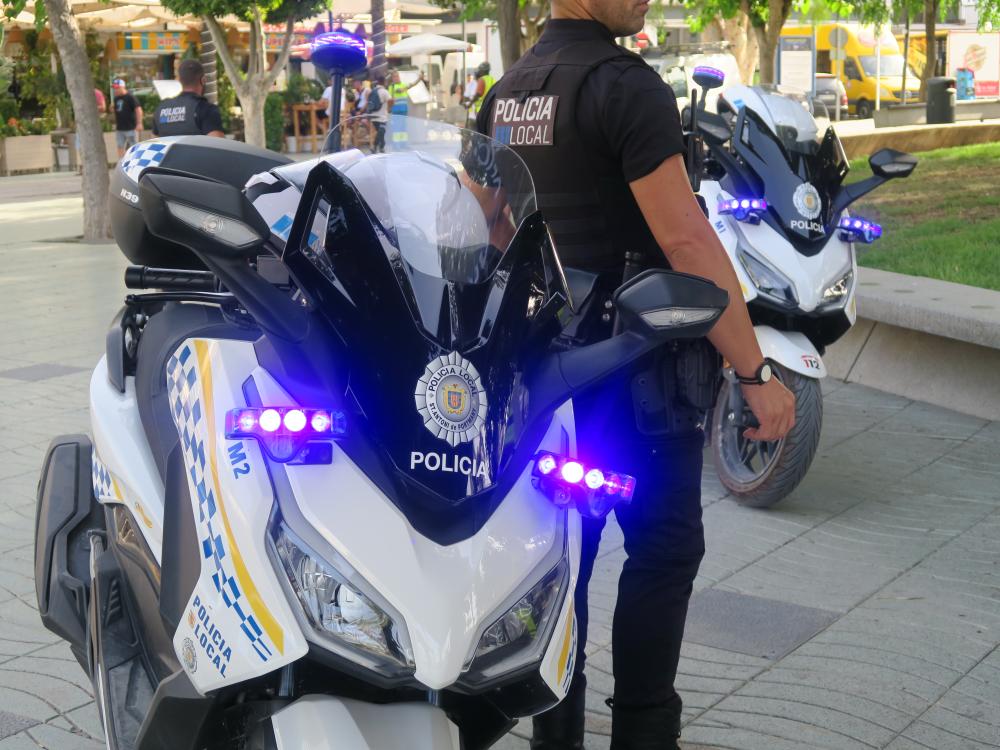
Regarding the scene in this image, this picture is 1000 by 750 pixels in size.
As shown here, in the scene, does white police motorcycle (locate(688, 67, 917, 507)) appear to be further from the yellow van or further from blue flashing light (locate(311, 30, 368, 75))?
the yellow van

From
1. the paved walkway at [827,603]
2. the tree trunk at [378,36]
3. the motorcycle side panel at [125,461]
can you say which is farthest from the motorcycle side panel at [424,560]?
the tree trunk at [378,36]

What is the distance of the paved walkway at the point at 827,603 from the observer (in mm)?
3580

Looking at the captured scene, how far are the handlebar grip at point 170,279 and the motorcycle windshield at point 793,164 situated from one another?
335 cm

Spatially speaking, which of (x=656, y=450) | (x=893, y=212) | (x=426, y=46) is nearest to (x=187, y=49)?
(x=426, y=46)

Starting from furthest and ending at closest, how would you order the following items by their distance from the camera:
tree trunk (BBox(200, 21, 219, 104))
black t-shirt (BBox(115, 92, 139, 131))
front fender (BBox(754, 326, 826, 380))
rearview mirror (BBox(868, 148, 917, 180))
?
black t-shirt (BBox(115, 92, 139, 131))
tree trunk (BBox(200, 21, 219, 104))
rearview mirror (BBox(868, 148, 917, 180))
front fender (BBox(754, 326, 826, 380))

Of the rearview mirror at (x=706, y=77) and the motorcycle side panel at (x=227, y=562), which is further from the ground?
the rearview mirror at (x=706, y=77)

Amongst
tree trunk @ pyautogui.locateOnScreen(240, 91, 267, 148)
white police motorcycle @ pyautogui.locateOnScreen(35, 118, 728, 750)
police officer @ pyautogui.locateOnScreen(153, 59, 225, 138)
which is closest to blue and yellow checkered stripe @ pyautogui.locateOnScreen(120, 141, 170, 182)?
white police motorcycle @ pyautogui.locateOnScreen(35, 118, 728, 750)

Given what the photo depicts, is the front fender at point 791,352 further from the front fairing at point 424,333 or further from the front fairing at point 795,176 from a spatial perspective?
Result: the front fairing at point 424,333

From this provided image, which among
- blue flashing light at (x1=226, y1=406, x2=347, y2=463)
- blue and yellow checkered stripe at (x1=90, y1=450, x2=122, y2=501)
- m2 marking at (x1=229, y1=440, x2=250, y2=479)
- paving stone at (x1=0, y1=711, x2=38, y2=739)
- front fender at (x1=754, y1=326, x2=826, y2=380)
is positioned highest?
blue flashing light at (x1=226, y1=406, x2=347, y2=463)

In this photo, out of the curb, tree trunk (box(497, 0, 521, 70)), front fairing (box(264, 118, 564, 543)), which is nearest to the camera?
front fairing (box(264, 118, 564, 543))

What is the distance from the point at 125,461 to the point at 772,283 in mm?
3306

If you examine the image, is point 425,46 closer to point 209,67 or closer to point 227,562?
point 209,67

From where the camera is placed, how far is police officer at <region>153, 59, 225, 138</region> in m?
12.0

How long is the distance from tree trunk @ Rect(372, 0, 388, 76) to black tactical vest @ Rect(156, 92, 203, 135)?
11019 millimetres
